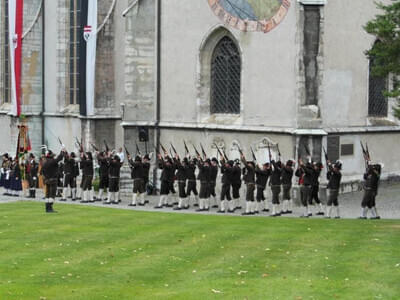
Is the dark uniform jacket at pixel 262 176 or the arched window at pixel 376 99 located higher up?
the arched window at pixel 376 99

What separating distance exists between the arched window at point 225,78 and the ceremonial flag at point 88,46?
661cm

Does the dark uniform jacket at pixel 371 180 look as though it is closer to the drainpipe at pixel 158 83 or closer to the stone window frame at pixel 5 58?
the drainpipe at pixel 158 83

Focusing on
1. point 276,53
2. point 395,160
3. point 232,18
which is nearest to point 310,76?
point 276,53

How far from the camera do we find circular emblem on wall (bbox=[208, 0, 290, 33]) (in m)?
29.6

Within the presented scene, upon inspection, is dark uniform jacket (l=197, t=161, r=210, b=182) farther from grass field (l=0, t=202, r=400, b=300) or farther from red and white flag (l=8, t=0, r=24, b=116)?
red and white flag (l=8, t=0, r=24, b=116)

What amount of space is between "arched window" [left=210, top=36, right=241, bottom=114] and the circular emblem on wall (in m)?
0.94

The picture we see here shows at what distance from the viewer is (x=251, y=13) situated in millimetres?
30516

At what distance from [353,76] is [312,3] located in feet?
11.3

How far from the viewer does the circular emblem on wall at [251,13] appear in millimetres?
29609

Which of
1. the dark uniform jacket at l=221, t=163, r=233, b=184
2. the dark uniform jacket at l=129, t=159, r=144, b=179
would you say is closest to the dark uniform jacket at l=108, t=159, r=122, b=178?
the dark uniform jacket at l=129, t=159, r=144, b=179

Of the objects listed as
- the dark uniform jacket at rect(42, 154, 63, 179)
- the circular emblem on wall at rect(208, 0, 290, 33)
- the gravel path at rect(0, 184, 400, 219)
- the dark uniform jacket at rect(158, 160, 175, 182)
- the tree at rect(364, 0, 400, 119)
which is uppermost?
the circular emblem on wall at rect(208, 0, 290, 33)

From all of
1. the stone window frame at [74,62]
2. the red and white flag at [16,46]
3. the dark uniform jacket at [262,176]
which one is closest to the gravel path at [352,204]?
the dark uniform jacket at [262,176]

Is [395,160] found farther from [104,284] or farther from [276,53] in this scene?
[104,284]

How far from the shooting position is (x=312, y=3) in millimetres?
28562
